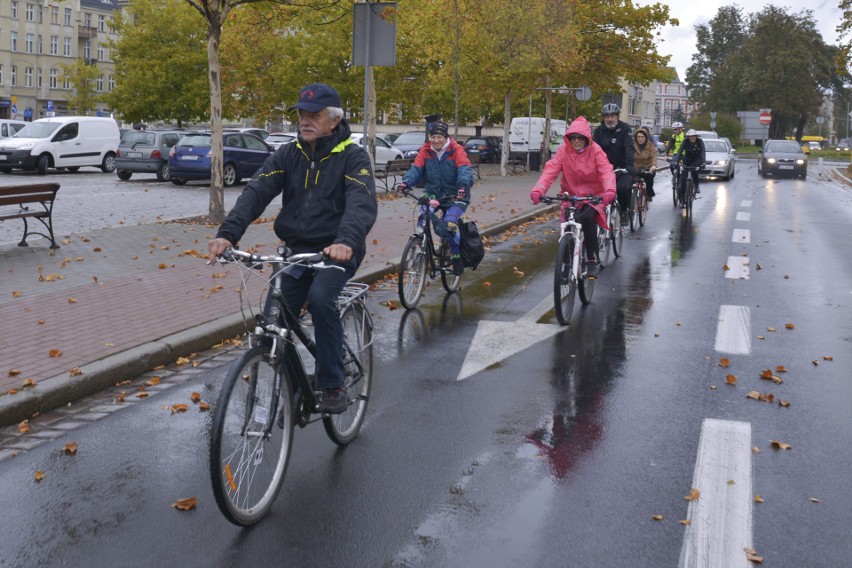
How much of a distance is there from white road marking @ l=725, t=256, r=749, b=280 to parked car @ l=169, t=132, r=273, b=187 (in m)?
16.1

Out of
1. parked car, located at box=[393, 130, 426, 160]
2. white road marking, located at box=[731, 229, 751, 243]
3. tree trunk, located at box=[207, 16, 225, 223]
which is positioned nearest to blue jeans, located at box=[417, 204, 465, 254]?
tree trunk, located at box=[207, 16, 225, 223]

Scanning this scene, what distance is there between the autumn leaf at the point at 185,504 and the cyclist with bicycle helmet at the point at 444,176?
18.4 ft

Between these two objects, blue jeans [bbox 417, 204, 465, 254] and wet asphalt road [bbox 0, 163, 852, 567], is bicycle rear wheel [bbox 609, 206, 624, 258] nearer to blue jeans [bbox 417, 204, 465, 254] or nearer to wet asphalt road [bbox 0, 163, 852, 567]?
blue jeans [bbox 417, 204, 465, 254]

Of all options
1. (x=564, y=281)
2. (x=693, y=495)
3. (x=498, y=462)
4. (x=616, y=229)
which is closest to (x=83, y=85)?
(x=616, y=229)

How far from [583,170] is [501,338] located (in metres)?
2.45

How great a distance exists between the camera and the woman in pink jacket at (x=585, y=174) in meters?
9.84

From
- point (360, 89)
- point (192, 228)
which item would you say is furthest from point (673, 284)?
point (360, 89)

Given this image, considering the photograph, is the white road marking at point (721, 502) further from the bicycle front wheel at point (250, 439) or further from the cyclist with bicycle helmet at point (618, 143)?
the cyclist with bicycle helmet at point (618, 143)

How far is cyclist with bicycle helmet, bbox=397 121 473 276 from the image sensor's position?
9938 mm

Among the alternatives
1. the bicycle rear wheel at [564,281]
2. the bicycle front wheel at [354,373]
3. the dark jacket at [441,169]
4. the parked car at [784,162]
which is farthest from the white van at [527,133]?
the bicycle front wheel at [354,373]

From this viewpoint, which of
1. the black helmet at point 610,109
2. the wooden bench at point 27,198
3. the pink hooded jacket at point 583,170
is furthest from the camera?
the black helmet at point 610,109

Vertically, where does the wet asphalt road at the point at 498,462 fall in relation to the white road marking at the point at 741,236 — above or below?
below

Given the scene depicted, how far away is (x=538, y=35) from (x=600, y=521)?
30.2 metres

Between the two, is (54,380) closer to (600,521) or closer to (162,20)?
(600,521)
